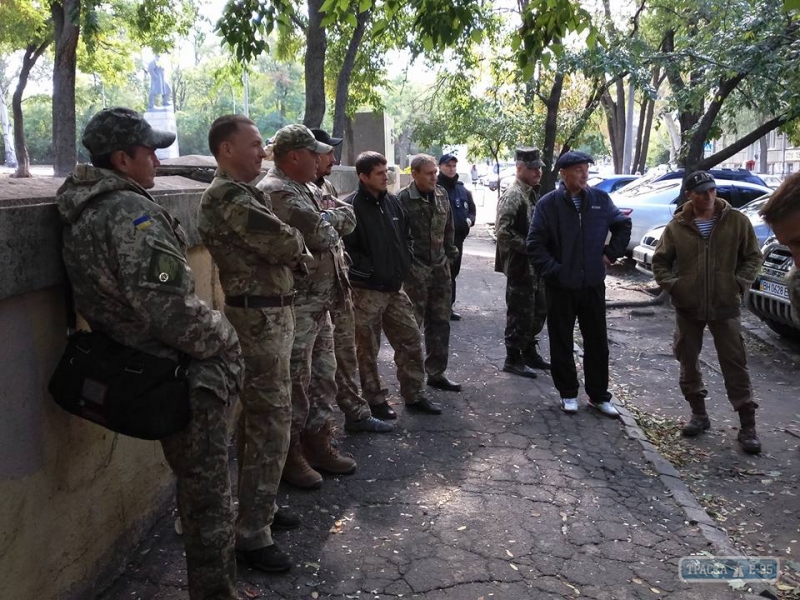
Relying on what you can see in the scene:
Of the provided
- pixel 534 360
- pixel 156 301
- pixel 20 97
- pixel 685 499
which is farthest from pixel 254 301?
pixel 20 97

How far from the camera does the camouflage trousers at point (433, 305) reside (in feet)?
20.9

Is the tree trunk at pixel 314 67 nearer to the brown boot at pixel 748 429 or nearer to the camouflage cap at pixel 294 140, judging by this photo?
the camouflage cap at pixel 294 140

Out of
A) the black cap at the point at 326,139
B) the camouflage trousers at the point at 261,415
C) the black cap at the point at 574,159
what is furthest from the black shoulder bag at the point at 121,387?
the black cap at the point at 574,159

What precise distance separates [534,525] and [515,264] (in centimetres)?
342

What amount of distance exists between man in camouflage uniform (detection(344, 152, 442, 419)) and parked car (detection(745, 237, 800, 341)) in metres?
4.04

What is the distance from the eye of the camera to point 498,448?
529cm

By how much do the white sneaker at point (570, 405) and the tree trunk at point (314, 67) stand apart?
5.65 meters

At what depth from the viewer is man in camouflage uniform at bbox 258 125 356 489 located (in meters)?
4.09

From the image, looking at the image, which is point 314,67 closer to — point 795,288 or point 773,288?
point 773,288

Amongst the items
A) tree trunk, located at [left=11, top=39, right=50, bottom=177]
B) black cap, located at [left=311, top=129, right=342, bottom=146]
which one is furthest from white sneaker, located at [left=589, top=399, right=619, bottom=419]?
tree trunk, located at [left=11, top=39, right=50, bottom=177]

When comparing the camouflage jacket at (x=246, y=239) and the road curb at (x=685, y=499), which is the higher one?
the camouflage jacket at (x=246, y=239)

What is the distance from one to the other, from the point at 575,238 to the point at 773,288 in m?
3.19

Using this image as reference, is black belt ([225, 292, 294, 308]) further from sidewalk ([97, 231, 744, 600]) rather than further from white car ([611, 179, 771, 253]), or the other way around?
white car ([611, 179, 771, 253])

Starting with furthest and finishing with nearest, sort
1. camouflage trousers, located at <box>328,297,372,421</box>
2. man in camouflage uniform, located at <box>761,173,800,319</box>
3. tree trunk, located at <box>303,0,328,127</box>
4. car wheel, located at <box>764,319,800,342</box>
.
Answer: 1. tree trunk, located at <box>303,0,328,127</box>
2. car wheel, located at <box>764,319,800,342</box>
3. camouflage trousers, located at <box>328,297,372,421</box>
4. man in camouflage uniform, located at <box>761,173,800,319</box>
